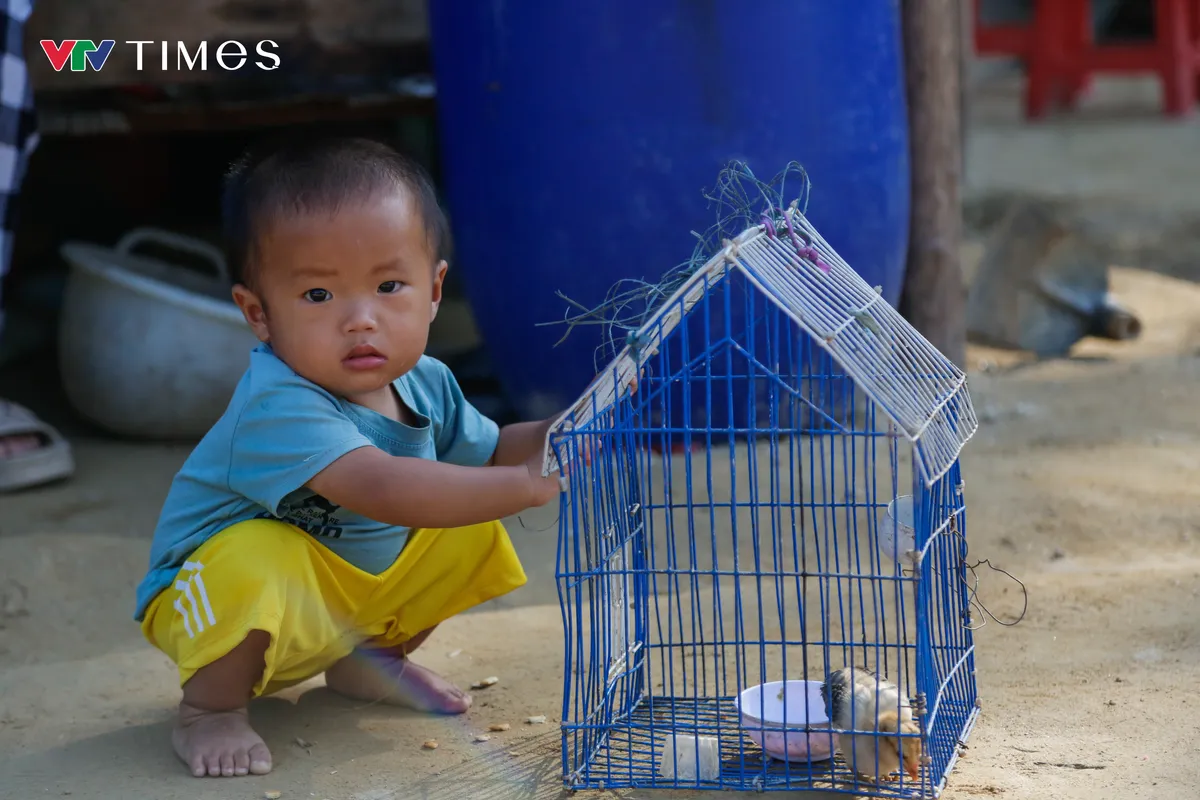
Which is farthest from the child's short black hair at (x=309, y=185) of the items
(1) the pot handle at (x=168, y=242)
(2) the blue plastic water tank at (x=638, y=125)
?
(1) the pot handle at (x=168, y=242)

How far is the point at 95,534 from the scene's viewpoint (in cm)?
301

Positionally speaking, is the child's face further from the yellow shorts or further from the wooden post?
the wooden post

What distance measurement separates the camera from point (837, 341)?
174 centimetres

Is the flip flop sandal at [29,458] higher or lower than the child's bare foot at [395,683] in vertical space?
higher

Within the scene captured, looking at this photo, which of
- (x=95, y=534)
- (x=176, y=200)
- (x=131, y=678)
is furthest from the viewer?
(x=176, y=200)

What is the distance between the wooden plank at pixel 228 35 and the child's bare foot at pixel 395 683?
84.8 inches

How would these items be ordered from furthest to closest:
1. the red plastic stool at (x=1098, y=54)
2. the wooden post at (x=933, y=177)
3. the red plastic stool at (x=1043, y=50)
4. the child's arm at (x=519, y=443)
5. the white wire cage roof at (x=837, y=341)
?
the red plastic stool at (x=1043, y=50) < the red plastic stool at (x=1098, y=54) < the wooden post at (x=933, y=177) < the child's arm at (x=519, y=443) < the white wire cage roof at (x=837, y=341)

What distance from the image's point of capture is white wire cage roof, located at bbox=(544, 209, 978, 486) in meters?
1.71

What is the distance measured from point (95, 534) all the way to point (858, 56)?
2.07 m

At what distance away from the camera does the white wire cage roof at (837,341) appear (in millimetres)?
1710

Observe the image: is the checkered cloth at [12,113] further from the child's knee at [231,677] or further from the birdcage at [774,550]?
the birdcage at [774,550]

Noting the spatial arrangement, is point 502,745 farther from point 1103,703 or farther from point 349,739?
point 1103,703

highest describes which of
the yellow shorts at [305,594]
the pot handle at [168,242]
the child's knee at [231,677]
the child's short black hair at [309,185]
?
the child's short black hair at [309,185]

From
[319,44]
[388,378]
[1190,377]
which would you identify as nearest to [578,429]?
[388,378]
